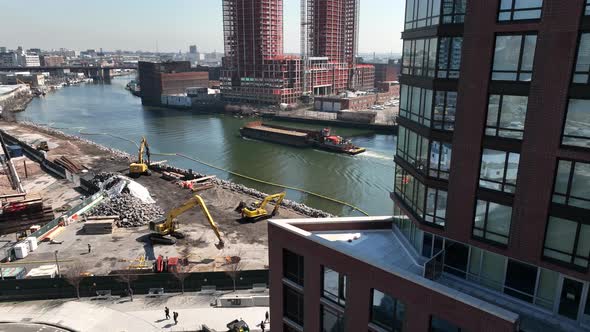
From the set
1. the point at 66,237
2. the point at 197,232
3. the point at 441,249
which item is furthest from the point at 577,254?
the point at 66,237

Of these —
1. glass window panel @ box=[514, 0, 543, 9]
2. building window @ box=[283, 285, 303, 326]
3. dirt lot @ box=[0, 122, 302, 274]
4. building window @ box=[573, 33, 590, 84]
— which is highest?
glass window panel @ box=[514, 0, 543, 9]

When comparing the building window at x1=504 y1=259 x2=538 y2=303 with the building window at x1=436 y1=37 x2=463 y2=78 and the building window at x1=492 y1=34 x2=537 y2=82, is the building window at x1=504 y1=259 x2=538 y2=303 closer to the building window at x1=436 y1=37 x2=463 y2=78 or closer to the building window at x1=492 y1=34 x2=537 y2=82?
the building window at x1=492 y1=34 x2=537 y2=82

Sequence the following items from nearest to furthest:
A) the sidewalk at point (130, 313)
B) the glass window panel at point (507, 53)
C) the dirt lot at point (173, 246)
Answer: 1. the glass window panel at point (507, 53)
2. the sidewalk at point (130, 313)
3. the dirt lot at point (173, 246)

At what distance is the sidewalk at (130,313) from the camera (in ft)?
83.9

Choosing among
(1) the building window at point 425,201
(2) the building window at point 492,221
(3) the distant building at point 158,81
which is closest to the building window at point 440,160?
(1) the building window at point 425,201

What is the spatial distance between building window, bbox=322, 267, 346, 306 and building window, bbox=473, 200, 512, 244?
4696mm

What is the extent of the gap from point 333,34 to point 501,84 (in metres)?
188

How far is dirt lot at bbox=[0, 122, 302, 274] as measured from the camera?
3438 cm

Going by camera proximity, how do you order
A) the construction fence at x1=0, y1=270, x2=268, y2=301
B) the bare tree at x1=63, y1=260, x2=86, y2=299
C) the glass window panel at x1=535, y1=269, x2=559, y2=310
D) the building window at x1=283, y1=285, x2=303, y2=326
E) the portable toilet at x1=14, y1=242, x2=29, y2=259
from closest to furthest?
the glass window panel at x1=535, y1=269, x2=559, y2=310, the building window at x1=283, y1=285, x2=303, y2=326, the bare tree at x1=63, y1=260, x2=86, y2=299, the construction fence at x1=0, y1=270, x2=268, y2=301, the portable toilet at x1=14, y1=242, x2=29, y2=259

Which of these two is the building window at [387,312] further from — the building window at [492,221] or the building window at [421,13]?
the building window at [421,13]

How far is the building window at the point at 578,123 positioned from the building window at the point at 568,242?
2109 millimetres

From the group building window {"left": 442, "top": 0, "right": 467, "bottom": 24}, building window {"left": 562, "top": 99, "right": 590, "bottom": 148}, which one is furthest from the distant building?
building window {"left": 562, "top": 99, "right": 590, "bottom": 148}

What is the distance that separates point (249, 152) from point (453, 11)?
80.1 m

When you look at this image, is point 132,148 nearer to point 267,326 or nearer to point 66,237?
point 66,237
